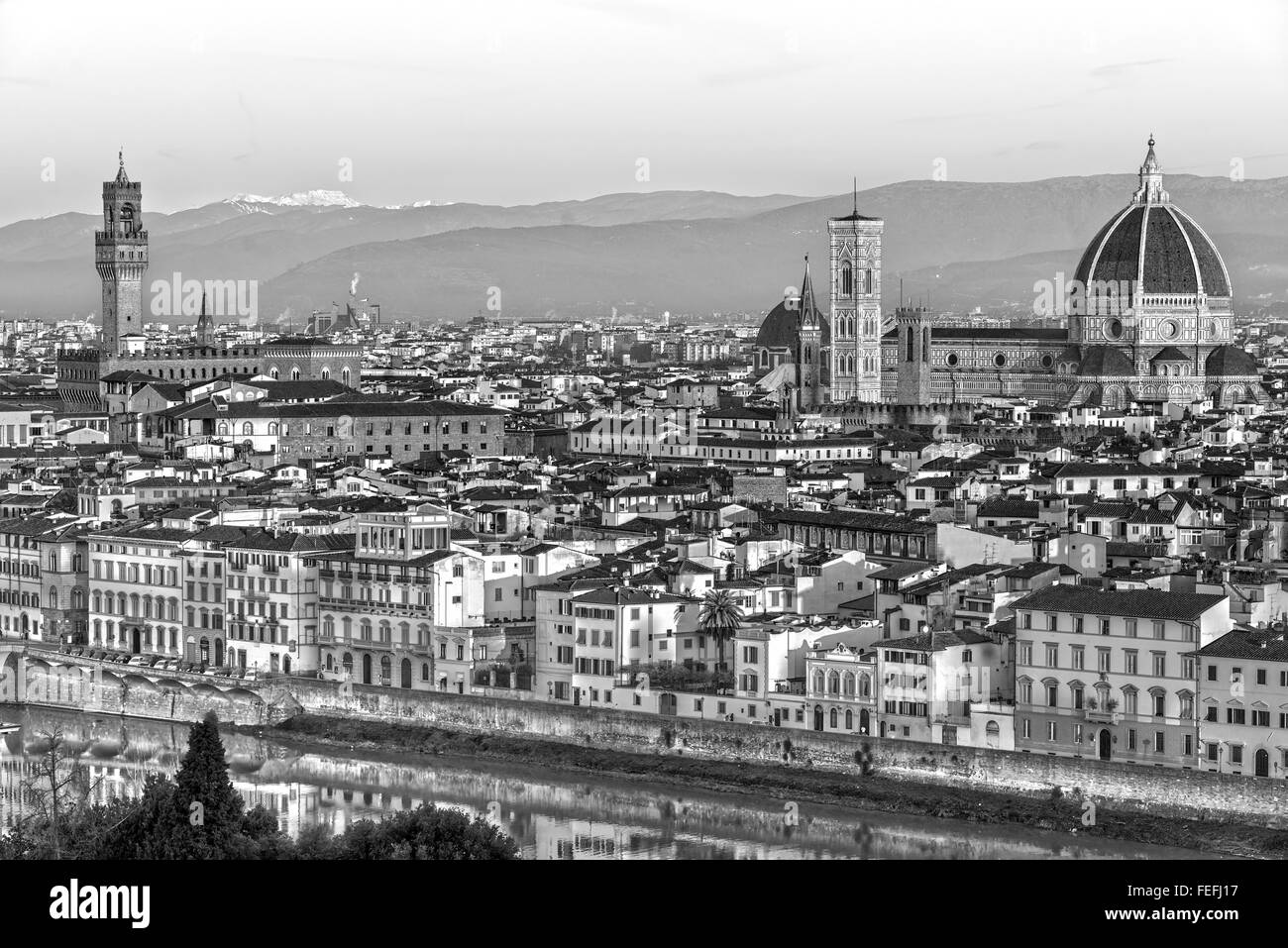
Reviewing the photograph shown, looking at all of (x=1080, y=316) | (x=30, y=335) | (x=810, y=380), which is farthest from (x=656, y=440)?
(x=30, y=335)

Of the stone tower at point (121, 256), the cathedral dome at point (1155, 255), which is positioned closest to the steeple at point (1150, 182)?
the cathedral dome at point (1155, 255)

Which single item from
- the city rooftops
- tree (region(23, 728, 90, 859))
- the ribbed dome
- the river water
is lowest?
the river water

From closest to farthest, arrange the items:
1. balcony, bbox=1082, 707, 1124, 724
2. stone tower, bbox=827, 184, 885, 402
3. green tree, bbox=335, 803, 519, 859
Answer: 1. green tree, bbox=335, 803, 519, 859
2. balcony, bbox=1082, 707, 1124, 724
3. stone tower, bbox=827, 184, 885, 402

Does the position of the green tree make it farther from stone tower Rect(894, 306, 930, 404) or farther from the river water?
stone tower Rect(894, 306, 930, 404)

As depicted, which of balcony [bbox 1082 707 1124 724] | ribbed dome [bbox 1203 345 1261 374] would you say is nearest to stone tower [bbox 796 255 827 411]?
ribbed dome [bbox 1203 345 1261 374]

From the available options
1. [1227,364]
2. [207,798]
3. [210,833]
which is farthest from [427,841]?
[1227,364]

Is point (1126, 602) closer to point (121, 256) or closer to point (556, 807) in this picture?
point (556, 807)

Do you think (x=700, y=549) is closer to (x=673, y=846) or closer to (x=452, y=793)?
(x=452, y=793)
